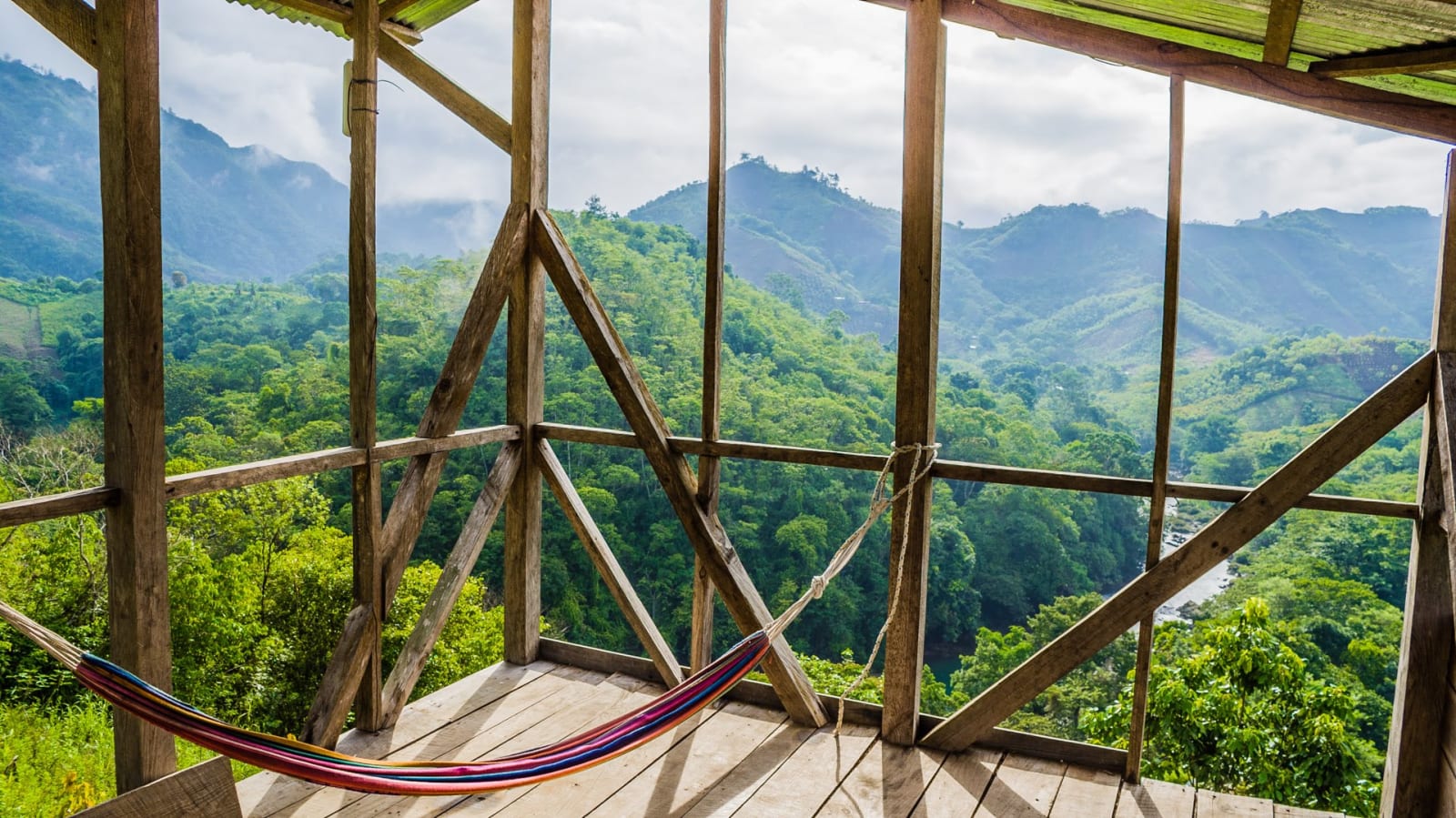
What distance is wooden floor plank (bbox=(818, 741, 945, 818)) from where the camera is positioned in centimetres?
272

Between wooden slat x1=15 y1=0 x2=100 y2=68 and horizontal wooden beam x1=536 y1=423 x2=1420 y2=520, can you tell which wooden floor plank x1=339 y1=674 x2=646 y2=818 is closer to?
horizontal wooden beam x1=536 y1=423 x2=1420 y2=520

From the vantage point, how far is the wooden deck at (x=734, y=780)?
106 inches

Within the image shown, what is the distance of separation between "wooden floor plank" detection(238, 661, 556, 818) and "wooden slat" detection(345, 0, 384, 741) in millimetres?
189

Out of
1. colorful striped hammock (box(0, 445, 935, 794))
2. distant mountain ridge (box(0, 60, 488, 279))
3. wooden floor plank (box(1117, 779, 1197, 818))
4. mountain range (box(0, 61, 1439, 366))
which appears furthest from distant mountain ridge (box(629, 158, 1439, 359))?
colorful striped hammock (box(0, 445, 935, 794))

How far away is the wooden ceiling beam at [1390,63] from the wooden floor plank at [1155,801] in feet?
6.56

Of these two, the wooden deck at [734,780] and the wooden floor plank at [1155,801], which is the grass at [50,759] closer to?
the wooden deck at [734,780]

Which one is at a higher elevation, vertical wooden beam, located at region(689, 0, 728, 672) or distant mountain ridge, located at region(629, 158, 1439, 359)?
distant mountain ridge, located at region(629, 158, 1439, 359)

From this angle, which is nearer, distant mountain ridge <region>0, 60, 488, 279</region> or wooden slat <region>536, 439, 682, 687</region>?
wooden slat <region>536, 439, 682, 687</region>

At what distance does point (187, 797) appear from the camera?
6.47 ft

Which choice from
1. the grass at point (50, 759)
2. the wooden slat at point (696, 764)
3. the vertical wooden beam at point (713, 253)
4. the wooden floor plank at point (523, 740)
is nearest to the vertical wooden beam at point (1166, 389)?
the wooden slat at point (696, 764)

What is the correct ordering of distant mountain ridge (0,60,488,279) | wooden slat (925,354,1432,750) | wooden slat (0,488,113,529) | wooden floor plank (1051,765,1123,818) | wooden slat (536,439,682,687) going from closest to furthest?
wooden slat (0,488,113,529) < wooden slat (925,354,1432,750) < wooden floor plank (1051,765,1123,818) < wooden slat (536,439,682,687) < distant mountain ridge (0,60,488,279)

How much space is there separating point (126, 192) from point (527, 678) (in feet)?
7.29

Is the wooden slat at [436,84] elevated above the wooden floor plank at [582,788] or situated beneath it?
elevated above

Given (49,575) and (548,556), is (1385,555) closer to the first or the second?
(548,556)
